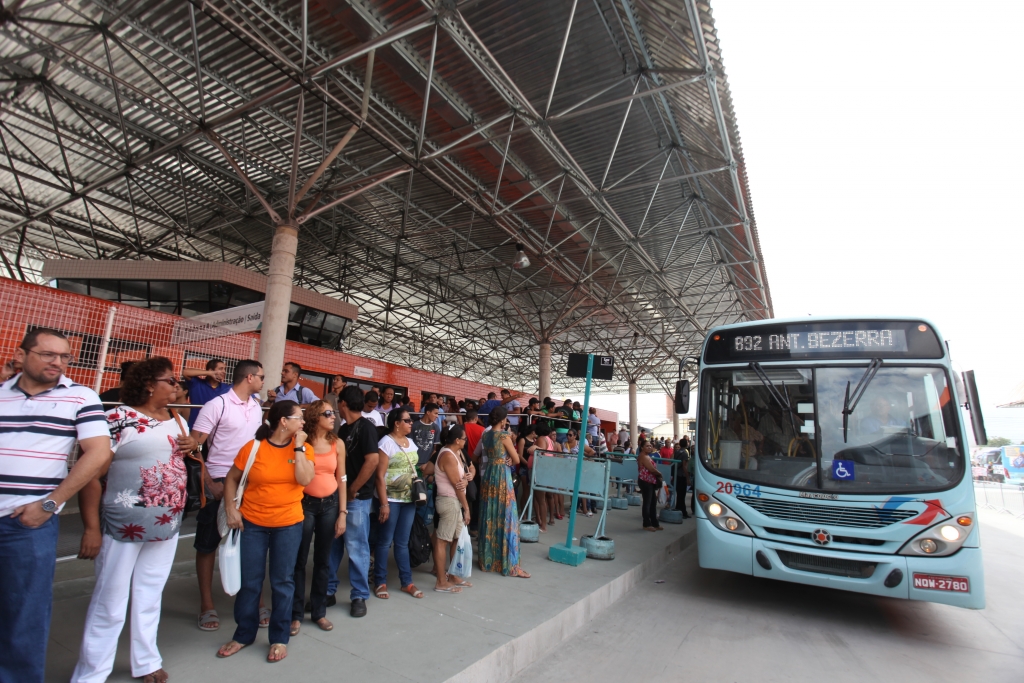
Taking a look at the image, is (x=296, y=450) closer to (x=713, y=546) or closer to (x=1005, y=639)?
(x=713, y=546)

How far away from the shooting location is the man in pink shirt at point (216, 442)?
380cm

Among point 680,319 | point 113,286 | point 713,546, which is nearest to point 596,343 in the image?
point 680,319

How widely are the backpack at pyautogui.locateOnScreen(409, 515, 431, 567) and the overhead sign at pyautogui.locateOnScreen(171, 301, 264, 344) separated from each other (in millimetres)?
6781

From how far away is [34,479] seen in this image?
8.02 feet

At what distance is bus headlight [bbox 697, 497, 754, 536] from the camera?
17.8 ft

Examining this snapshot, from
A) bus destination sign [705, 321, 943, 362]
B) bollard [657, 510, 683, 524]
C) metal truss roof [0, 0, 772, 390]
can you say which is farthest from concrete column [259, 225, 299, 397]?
bollard [657, 510, 683, 524]

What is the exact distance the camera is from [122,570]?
2885 mm

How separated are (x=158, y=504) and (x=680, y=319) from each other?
1038 inches

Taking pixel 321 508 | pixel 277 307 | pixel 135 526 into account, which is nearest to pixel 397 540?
pixel 321 508

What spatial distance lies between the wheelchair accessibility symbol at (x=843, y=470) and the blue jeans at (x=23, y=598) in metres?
5.94

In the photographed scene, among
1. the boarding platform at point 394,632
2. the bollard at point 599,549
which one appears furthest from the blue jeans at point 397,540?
the bollard at point 599,549

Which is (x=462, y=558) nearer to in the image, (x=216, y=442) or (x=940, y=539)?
(x=216, y=442)

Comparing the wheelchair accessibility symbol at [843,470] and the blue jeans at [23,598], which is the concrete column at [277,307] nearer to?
the blue jeans at [23,598]

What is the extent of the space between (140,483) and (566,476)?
212 inches
